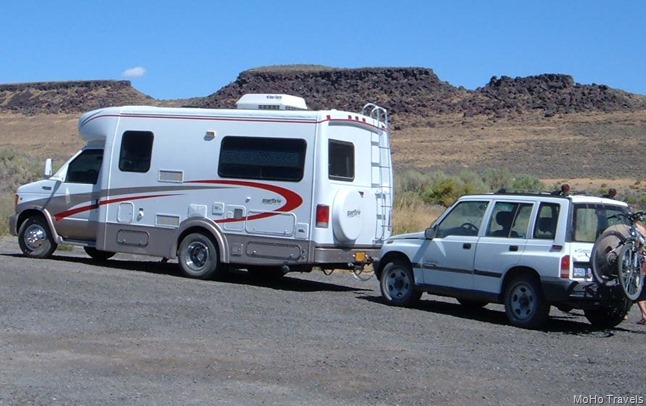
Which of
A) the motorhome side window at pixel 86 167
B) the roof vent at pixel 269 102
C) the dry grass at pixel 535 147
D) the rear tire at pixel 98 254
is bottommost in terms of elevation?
the rear tire at pixel 98 254

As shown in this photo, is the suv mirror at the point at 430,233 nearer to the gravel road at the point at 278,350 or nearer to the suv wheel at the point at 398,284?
the suv wheel at the point at 398,284

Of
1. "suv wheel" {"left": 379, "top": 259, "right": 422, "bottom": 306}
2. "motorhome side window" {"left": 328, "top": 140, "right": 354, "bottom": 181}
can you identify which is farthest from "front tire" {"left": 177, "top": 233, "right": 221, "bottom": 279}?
"suv wheel" {"left": 379, "top": 259, "right": 422, "bottom": 306}

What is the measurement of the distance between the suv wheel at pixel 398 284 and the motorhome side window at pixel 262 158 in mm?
2026

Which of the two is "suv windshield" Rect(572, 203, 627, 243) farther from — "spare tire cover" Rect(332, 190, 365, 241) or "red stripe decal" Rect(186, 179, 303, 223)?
"red stripe decal" Rect(186, 179, 303, 223)

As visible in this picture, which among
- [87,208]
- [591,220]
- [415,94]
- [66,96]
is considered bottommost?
[87,208]

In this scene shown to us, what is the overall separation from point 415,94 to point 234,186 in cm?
6843

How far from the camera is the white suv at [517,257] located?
39.7 ft

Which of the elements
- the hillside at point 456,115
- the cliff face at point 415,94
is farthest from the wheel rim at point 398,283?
the cliff face at point 415,94

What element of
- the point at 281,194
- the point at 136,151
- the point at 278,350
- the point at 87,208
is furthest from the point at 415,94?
the point at 278,350

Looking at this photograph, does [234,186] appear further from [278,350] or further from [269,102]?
[278,350]

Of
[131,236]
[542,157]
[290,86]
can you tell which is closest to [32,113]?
[290,86]

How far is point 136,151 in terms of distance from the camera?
1675cm

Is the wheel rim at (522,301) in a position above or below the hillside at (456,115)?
below

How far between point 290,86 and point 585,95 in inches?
961
